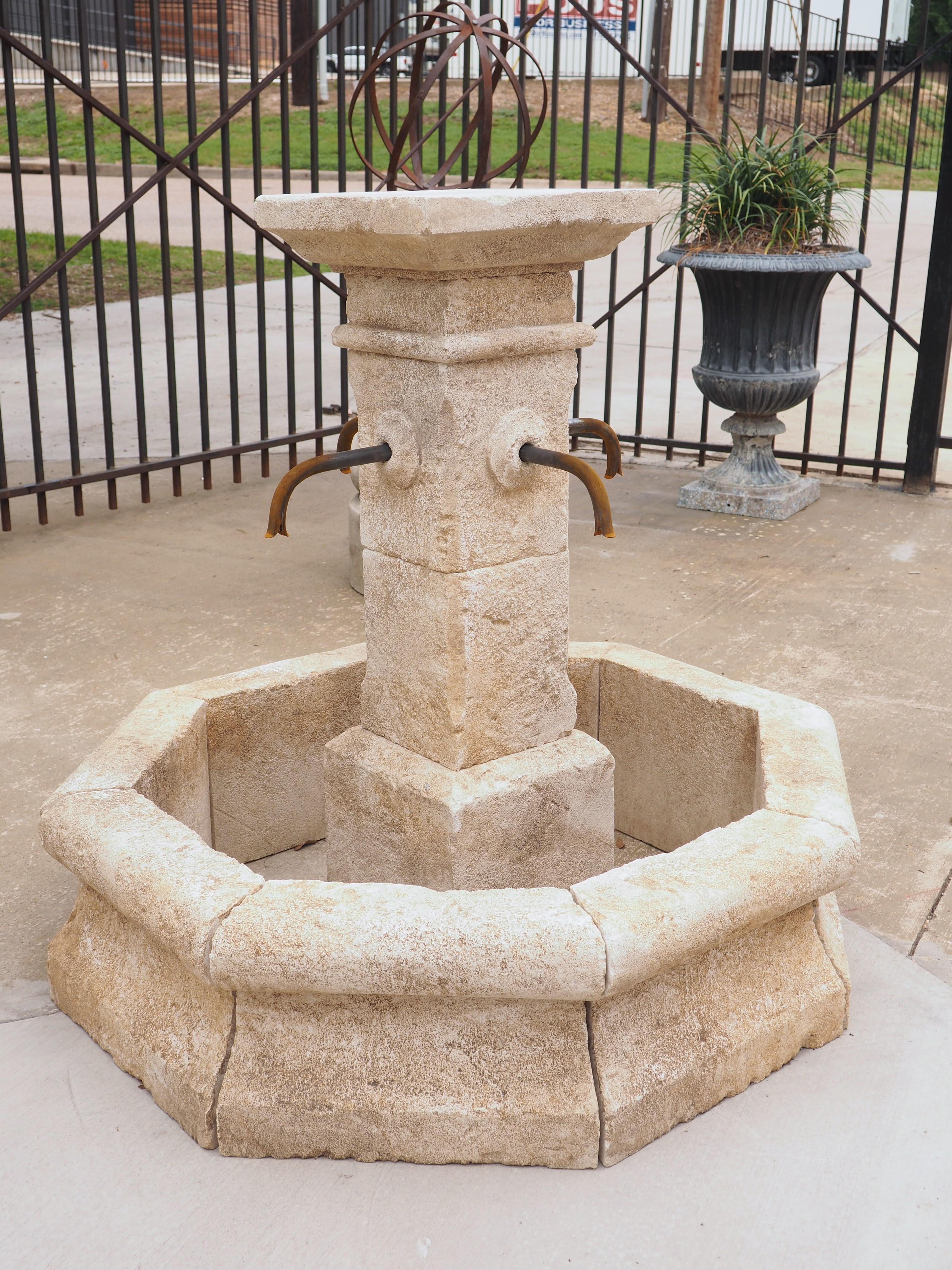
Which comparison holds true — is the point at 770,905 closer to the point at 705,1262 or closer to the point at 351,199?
the point at 705,1262

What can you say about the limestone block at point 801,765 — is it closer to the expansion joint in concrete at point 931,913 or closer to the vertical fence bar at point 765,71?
the expansion joint in concrete at point 931,913

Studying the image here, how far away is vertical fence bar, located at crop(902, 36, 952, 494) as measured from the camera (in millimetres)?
5527

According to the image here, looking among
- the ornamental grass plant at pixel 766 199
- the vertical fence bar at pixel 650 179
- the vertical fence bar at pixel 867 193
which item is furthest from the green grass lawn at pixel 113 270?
the vertical fence bar at pixel 867 193

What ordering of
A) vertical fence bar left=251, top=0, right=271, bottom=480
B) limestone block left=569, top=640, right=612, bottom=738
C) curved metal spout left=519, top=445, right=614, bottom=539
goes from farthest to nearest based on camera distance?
vertical fence bar left=251, top=0, right=271, bottom=480, limestone block left=569, top=640, right=612, bottom=738, curved metal spout left=519, top=445, right=614, bottom=539

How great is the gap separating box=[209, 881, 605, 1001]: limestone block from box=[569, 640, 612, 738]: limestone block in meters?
1.10

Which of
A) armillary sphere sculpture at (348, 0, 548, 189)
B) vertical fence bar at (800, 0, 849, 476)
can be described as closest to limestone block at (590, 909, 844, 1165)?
armillary sphere sculpture at (348, 0, 548, 189)

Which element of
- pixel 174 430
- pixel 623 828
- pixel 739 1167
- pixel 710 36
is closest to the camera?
pixel 739 1167

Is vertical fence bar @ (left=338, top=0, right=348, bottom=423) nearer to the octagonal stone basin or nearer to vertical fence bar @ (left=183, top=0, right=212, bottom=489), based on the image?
vertical fence bar @ (left=183, top=0, right=212, bottom=489)

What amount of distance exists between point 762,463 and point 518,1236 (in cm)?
448

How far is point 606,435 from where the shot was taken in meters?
2.55

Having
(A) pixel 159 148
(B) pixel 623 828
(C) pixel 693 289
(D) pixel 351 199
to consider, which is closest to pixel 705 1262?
(B) pixel 623 828

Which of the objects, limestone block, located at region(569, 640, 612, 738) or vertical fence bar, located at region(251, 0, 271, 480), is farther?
vertical fence bar, located at region(251, 0, 271, 480)

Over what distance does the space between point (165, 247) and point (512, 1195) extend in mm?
4151

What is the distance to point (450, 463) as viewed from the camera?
2.35 metres
